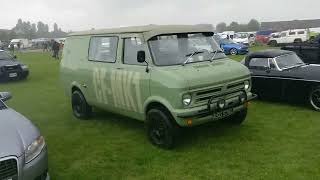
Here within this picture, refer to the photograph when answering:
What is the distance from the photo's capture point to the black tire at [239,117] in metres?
8.12

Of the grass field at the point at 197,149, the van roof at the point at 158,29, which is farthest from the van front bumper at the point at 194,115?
the van roof at the point at 158,29

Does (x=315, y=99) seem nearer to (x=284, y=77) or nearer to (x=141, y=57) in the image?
(x=284, y=77)

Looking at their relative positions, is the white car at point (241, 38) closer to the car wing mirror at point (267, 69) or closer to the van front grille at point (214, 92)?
the car wing mirror at point (267, 69)

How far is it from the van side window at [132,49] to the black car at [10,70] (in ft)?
41.8

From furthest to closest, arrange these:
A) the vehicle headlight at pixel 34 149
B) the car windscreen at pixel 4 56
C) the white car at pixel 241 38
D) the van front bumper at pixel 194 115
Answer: the white car at pixel 241 38 → the car windscreen at pixel 4 56 → the van front bumper at pixel 194 115 → the vehicle headlight at pixel 34 149

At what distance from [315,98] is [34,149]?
6.98 metres

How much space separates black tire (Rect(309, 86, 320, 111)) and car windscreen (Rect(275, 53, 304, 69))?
1.06 m

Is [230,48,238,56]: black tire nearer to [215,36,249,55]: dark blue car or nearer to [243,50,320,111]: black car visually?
[215,36,249,55]: dark blue car

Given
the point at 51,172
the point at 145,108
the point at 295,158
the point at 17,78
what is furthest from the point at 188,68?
the point at 17,78

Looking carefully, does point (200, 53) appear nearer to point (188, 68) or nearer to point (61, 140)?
point (188, 68)

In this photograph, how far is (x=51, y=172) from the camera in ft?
20.8

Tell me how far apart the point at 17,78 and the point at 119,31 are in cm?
1276

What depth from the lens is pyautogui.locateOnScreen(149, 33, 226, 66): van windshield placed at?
717 centimetres

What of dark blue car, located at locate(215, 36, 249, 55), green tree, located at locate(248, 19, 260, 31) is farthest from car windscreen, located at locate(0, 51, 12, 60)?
green tree, located at locate(248, 19, 260, 31)
